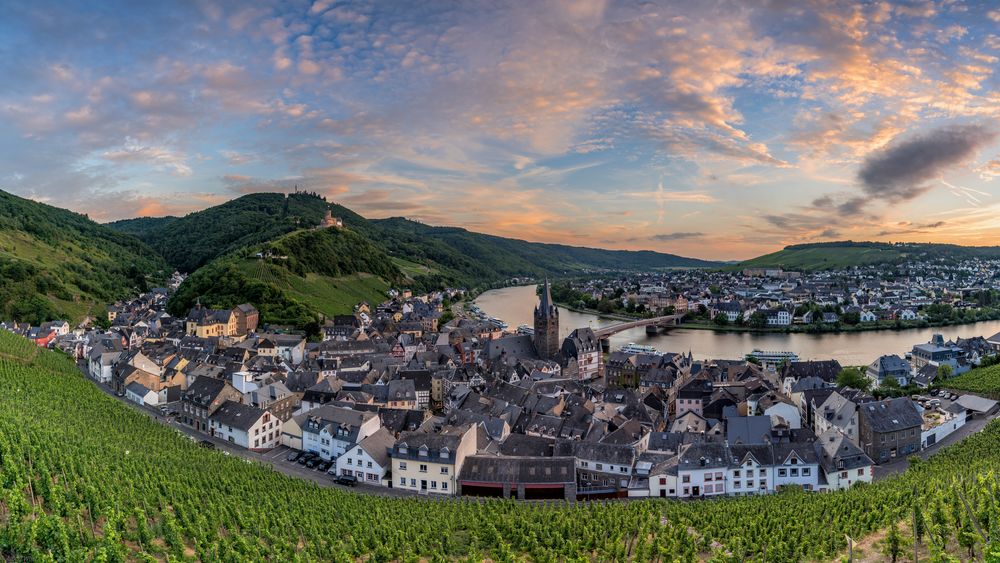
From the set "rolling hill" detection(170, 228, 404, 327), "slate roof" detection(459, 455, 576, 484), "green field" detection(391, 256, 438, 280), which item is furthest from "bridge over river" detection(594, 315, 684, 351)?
"green field" detection(391, 256, 438, 280)

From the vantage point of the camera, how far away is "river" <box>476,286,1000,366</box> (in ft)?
229

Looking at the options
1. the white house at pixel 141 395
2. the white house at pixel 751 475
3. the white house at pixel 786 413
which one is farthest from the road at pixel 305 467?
the white house at pixel 751 475

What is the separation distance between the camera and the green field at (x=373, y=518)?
57.6 ft

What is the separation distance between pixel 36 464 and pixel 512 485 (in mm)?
17838

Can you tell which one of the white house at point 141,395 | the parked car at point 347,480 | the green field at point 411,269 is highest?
the green field at point 411,269

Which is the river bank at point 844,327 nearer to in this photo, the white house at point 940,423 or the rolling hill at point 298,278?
the white house at point 940,423

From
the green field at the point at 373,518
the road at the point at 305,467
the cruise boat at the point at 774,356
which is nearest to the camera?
the green field at the point at 373,518

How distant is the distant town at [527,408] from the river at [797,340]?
5377 mm

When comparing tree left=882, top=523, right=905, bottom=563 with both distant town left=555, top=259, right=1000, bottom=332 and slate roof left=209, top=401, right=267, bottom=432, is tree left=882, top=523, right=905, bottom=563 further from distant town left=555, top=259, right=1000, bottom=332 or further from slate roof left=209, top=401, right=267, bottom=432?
distant town left=555, top=259, right=1000, bottom=332

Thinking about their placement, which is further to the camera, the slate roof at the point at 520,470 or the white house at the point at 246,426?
the white house at the point at 246,426

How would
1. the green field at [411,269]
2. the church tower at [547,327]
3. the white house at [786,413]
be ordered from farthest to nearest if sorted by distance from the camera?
the green field at [411,269] → the church tower at [547,327] → the white house at [786,413]

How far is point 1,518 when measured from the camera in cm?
1738

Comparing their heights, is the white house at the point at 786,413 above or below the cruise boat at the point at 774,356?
below

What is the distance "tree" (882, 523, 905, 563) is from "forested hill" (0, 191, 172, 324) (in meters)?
86.2
